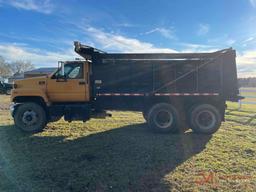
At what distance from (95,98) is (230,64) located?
4759 millimetres

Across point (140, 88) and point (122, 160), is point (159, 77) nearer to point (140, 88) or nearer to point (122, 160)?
point (140, 88)

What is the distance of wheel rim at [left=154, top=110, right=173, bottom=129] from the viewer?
27.9 feet

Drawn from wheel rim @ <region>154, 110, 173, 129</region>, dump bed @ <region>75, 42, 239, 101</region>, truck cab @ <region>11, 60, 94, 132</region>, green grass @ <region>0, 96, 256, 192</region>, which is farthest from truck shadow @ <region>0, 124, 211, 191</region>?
dump bed @ <region>75, 42, 239, 101</region>

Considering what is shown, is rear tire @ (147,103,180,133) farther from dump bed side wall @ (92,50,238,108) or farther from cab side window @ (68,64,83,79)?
cab side window @ (68,64,83,79)

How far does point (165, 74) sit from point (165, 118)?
150 centimetres

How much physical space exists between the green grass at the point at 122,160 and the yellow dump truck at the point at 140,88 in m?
0.61

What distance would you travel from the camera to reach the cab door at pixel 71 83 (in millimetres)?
8523

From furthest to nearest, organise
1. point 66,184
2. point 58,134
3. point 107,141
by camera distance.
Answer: point 58,134
point 107,141
point 66,184

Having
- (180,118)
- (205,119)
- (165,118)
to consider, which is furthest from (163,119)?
(205,119)

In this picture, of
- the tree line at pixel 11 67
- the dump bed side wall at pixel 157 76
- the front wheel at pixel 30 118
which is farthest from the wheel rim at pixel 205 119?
the tree line at pixel 11 67

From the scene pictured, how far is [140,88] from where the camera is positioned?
8.59 meters

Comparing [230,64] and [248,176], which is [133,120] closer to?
[230,64]

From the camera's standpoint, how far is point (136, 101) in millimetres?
8688

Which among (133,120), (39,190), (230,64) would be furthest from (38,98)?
(230,64)
